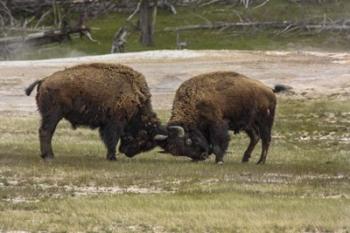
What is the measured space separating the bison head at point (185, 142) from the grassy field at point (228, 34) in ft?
120

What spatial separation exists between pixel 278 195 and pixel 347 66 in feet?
95.2

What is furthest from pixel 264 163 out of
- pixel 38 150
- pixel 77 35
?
pixel 77 35

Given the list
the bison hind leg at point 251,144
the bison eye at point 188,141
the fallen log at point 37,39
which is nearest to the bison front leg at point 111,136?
the bison eye at point 188,141

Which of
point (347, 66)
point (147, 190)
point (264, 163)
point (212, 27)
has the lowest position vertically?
point (212, 27)

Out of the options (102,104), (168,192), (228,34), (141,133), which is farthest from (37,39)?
(168,192)

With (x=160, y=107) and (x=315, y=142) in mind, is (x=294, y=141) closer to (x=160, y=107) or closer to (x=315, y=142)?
(x=315, y=142)

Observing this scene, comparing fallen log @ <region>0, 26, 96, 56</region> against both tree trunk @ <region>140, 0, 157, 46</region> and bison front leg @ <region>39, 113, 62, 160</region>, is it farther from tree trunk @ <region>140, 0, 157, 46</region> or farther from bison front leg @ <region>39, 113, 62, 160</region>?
bison front leg @ <region>39, 113, 62, 160</region>

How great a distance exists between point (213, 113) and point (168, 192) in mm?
5199

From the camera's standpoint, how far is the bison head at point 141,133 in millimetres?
20188

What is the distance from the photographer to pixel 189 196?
46.4 feet

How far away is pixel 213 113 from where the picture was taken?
19672 millimetres

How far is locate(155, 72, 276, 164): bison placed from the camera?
775 inches

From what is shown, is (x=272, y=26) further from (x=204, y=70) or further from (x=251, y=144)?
(x=251, y=144)

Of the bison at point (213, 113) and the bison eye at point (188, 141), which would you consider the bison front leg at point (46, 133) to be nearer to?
the bison at point (213, 113)
